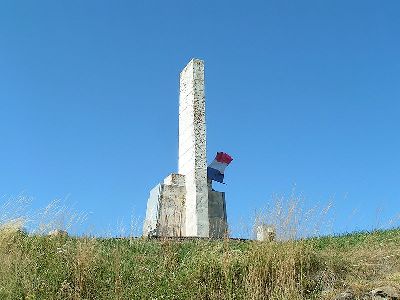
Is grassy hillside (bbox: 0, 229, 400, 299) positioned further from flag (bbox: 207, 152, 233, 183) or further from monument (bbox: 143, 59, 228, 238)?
flag (bbox: 207, 152, 233, 183)

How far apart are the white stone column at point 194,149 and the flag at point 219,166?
1.52 ft

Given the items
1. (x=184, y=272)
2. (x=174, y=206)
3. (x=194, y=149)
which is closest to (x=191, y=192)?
(x=174, y=206)

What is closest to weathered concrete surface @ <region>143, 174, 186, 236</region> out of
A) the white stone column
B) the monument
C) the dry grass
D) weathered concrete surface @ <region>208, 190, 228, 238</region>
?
the monument

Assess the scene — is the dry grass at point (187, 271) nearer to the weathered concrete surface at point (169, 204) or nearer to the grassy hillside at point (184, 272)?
the grassy hillside at point (184, 272)

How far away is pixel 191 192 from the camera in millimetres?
13898

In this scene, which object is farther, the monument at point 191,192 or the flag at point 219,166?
the flag at point 219,166

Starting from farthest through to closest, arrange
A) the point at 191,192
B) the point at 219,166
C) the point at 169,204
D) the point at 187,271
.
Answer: the point at 219,166 < the point at 169,204 < the point at 191,192 < the point at 187,271

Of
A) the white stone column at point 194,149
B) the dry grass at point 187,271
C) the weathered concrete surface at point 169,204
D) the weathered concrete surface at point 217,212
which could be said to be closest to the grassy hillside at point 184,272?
the dry grass at point 187,271

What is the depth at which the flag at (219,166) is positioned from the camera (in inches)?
568

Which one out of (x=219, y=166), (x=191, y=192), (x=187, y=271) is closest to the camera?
Answer: (x=187, y=271)

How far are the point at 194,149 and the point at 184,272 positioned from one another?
669 centimetres

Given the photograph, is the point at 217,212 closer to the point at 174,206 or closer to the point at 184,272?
the point at 174,206

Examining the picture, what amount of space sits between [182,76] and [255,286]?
9.07m

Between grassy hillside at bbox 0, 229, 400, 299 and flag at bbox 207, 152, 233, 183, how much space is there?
19.8 feet
